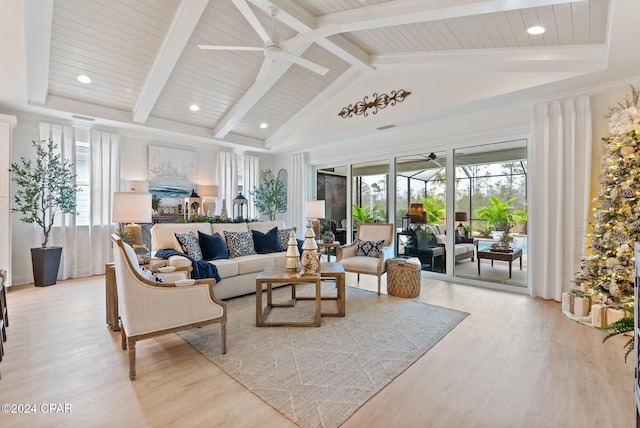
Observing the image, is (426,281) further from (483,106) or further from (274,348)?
(274,348)

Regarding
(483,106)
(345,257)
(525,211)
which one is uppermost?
(483,106)

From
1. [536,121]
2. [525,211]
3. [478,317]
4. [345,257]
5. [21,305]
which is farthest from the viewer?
[345,257]

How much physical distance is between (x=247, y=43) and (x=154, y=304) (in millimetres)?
3819

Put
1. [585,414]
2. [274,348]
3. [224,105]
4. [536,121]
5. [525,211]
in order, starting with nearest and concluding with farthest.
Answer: [585,414] → [274,348] → [536,121] → [525,211] → [224,105]

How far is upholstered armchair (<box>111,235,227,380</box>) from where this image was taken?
2.20 meters

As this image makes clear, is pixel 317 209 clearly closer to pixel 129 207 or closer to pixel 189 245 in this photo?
pixel 189 245

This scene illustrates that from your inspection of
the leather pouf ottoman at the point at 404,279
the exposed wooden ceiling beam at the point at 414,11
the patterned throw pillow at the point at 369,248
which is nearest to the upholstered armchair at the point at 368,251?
the patterned throw pillow at the point at 369,248

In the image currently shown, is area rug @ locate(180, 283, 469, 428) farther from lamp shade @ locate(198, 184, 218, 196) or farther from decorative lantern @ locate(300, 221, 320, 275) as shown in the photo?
lamp shade @ locate(198, 184, 218, 196)

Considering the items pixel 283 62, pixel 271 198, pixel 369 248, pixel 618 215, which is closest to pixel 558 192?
pixel 618 215

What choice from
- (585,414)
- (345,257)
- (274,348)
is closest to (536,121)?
(345,257)

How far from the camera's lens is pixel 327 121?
6.12 m

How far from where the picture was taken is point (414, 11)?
3213 mm

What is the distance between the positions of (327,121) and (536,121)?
3.45m

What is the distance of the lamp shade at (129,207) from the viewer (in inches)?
121
